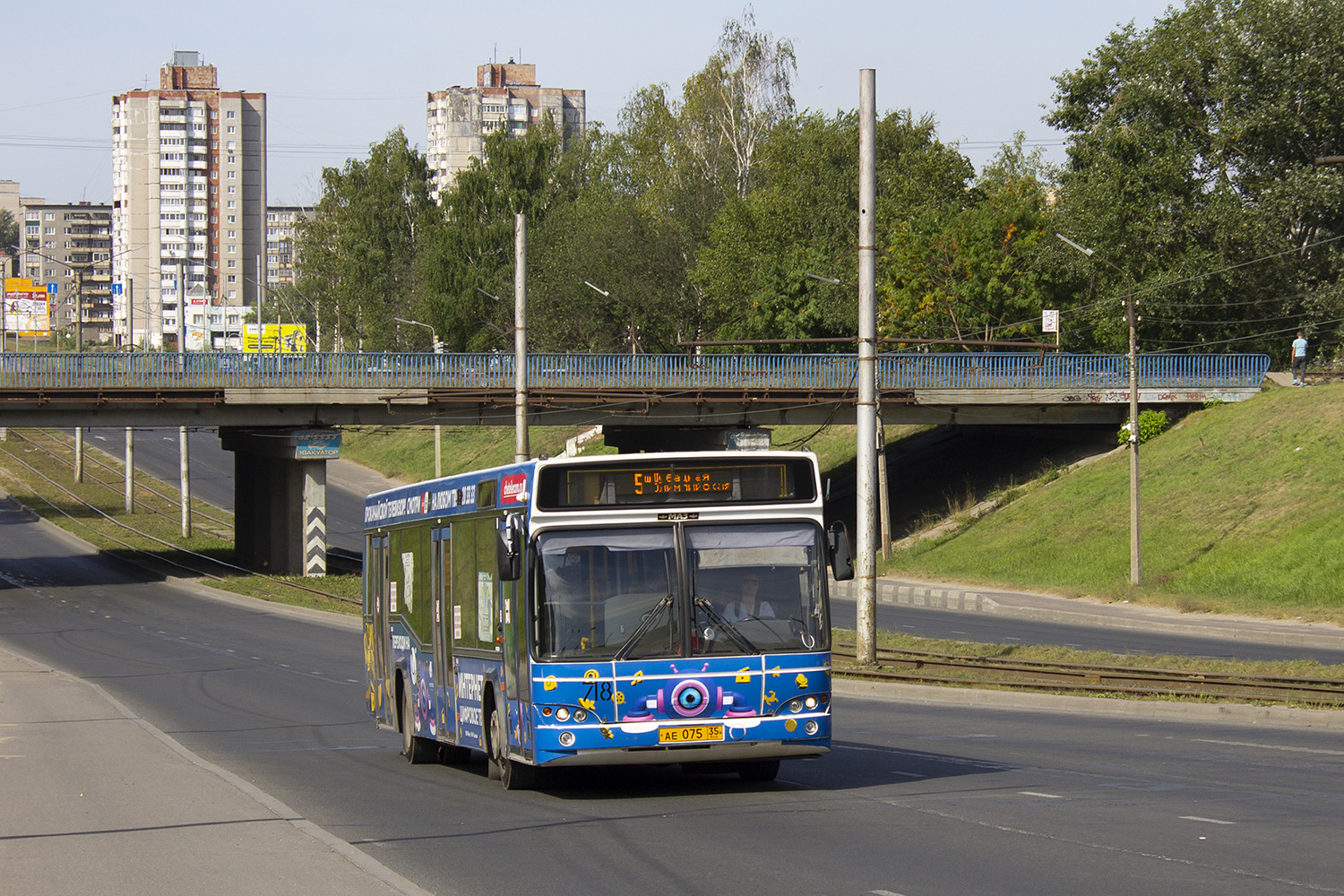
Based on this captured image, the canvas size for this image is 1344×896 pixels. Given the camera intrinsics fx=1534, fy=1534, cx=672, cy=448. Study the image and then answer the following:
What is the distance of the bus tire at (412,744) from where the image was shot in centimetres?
1526

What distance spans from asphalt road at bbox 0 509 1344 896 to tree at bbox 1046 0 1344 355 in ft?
138

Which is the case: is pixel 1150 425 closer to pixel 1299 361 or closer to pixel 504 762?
pixel 1299 361

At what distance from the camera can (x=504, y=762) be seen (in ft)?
41.3

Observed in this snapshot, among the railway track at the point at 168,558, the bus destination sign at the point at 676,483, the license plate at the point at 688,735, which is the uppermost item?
the bus destination sign at the point at 676,483

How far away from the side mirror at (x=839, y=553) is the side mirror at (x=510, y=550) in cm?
236

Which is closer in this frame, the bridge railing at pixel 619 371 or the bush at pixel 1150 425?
the bridge railing at pixel 619 371

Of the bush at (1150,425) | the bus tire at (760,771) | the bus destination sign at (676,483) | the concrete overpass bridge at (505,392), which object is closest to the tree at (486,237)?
the concrete overpass bridge at (505,392)

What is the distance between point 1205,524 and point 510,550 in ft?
117

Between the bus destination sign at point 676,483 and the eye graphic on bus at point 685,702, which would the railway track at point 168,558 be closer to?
the bus destination sign at point 676,483

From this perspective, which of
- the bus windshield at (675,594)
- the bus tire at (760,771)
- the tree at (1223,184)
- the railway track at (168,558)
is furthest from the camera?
the tree at (1223,184)

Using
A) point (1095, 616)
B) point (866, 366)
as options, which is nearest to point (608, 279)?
point (1095, 616)

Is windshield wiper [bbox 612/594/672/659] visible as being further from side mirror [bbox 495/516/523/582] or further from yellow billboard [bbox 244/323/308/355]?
yellow billboard [bbox 244/323/308/355]

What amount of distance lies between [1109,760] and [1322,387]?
3957 cm

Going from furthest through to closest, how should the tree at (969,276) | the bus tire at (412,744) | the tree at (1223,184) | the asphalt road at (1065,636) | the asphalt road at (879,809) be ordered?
the tree at (969,276)
the tree at (1223,184)
the asphalt road at (1065,636)
the bus tire at (412,744)
the asphalt road at (879,809)
